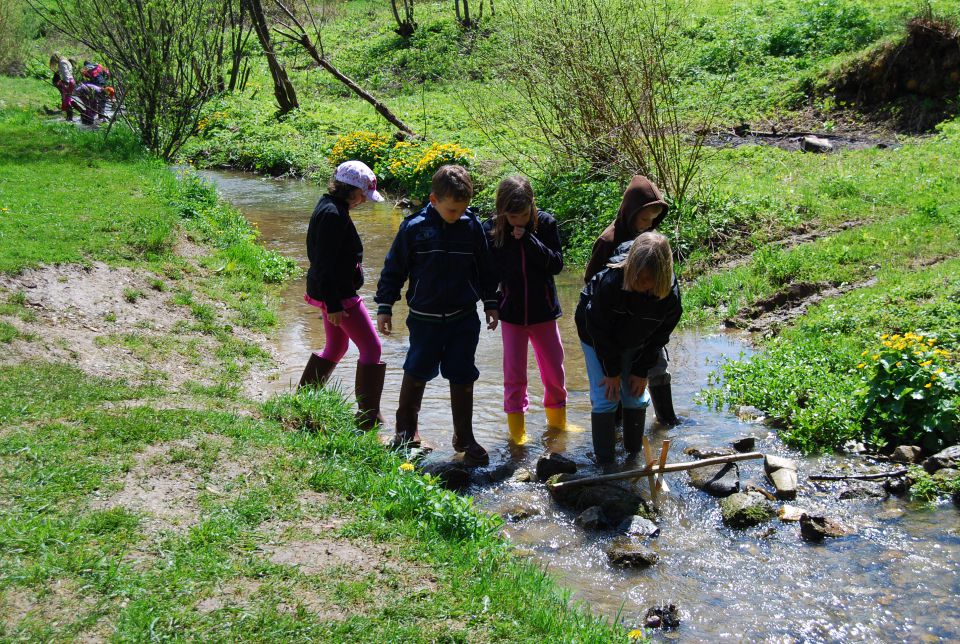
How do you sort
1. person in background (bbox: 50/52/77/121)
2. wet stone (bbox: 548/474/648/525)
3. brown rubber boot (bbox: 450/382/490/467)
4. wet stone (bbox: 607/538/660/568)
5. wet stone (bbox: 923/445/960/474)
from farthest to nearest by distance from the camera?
person in background (bbox: 50/52/77/121), brown rubber boot (bbox: 450/382/490/467), wet stone (bbox: 923/445/960/474), wet stone (bbox: 548/474/648/525), wet stone (bbox: 607/538/660/568)

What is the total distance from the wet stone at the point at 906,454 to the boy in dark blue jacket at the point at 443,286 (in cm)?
273

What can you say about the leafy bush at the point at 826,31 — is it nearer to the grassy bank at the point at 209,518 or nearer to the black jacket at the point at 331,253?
the black jacket at the point at 331,253

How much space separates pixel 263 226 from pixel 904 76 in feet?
37.8

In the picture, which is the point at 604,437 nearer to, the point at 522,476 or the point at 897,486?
the point at 522,476

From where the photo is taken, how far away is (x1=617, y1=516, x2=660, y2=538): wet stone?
487 centimetres

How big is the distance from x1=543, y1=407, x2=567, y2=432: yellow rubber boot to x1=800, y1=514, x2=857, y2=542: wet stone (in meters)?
1.93

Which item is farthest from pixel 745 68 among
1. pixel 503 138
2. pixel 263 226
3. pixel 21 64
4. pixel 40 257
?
pixel 21 64

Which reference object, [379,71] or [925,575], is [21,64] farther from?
[925,575]

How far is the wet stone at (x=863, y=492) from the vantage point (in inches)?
205

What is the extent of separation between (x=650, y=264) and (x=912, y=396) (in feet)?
7.65

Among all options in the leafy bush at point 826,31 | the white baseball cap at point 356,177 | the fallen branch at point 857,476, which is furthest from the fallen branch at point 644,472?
the leafy bush at point 826,31

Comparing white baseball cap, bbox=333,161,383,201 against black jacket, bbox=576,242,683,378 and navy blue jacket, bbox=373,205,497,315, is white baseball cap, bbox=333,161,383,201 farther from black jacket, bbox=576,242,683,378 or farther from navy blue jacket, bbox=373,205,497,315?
black jacket, bbox=576,242,683,378

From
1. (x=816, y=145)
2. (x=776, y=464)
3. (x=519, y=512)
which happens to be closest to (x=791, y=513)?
(x=776, y=464)

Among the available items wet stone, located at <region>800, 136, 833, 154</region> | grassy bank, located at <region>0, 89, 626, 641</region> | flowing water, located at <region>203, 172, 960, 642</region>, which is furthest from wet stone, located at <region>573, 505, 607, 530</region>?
wet stone, located at <region>800, 136, 833, 154</region>
